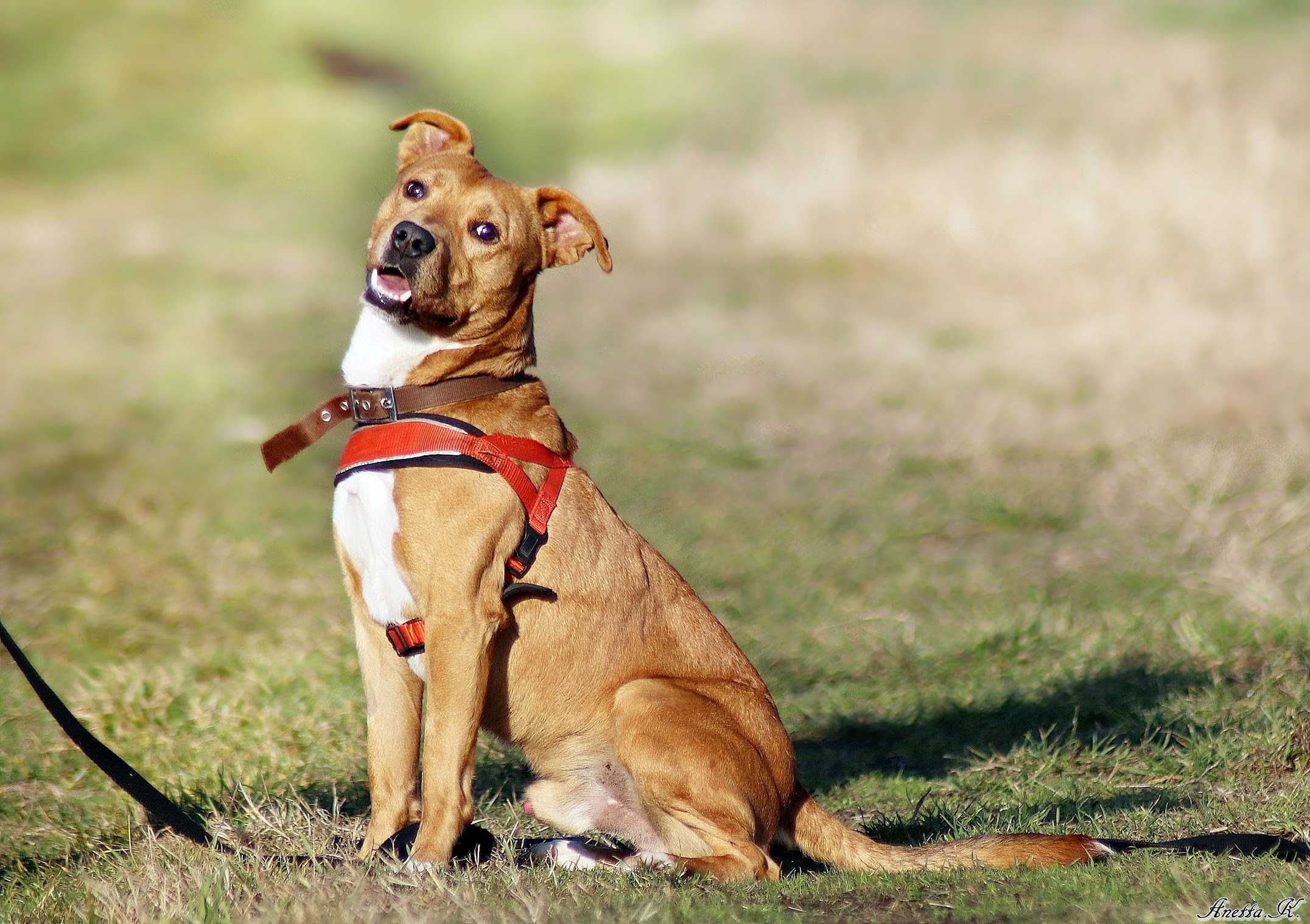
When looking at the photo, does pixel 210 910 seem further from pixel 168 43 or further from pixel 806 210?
pixel 168 43

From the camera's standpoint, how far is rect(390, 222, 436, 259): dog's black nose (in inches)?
160

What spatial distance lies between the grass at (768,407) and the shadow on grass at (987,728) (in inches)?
1.2

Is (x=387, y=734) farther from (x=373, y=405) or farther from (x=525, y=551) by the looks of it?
(x=373, y=405)

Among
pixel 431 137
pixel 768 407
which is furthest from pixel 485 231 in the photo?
pixel 768 407

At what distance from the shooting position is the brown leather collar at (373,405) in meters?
4.08

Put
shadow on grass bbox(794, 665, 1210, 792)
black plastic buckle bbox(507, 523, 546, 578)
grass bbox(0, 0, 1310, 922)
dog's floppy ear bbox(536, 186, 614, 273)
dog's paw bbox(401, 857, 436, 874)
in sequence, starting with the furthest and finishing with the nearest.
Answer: shadow on grass bbox(794, 665, 1210, 792)
grass bbox(0, 0, 1310, 922)
dog's floppy ear bbox(536, 186, 614, 273)
black plastic buckle bbox(507, 523, 546, 578)
dog's paw bbox(401, 857, 436, 874)

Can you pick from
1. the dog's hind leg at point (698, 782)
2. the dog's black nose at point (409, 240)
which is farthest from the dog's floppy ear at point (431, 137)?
the dog's hind leg at point (698, 782)

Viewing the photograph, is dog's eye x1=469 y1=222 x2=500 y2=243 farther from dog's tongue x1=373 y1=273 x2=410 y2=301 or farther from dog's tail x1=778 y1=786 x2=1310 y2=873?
dog's tail x1=778 y1=786 x2=1310 y2=873

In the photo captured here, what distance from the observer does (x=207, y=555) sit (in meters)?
8.55

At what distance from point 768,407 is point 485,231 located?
8.10 metres

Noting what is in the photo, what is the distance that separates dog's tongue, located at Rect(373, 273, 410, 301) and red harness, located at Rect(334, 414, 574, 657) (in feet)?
1.16

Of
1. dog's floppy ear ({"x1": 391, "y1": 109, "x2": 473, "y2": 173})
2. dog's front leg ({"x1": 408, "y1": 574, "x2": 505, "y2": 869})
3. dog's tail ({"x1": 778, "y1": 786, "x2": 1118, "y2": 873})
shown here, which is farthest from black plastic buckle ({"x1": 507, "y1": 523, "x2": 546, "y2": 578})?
dog's floppy ear ({"x1": 391, "y1": 109, "x2": 473, "y2": 173})

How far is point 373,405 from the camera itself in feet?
13.4

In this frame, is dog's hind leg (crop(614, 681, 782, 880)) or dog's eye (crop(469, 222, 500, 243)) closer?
dog's hind leg (crop(614, 681, 782, 880))
